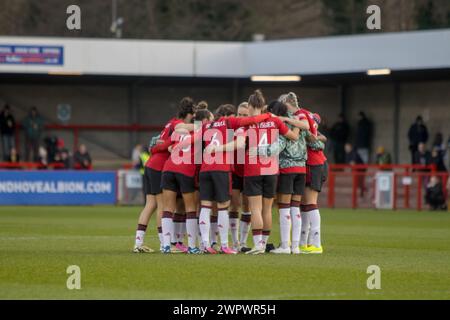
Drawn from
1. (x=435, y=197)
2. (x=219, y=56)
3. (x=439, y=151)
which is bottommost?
(x=435, y=197)

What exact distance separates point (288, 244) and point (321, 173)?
1195 mm

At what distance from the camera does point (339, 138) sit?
41312 millimetres

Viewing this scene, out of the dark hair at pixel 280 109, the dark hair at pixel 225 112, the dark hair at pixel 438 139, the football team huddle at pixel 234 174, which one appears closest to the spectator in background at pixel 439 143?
the dark hair at pixel 438 139

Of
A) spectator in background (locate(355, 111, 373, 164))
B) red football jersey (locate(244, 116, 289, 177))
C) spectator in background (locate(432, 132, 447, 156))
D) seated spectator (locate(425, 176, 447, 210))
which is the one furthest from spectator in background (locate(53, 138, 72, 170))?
red football jersey (locate(244, 116, 289, 177))

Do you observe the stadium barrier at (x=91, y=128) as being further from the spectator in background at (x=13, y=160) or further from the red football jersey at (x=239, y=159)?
the red football jersey at (x=239, y=159)

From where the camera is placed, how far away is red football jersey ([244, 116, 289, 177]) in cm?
1559

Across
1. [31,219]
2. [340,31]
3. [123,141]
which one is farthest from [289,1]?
[31,219]

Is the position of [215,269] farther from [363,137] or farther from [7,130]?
[7,130]

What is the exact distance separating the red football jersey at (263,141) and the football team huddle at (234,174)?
0.04 feet

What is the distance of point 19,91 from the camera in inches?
1711

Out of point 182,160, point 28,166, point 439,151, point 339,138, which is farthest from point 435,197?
point 182,160

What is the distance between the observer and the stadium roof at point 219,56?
36688 millimetres

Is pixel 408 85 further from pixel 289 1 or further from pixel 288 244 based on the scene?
pixel 288 244

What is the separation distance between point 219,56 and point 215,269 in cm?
2786
